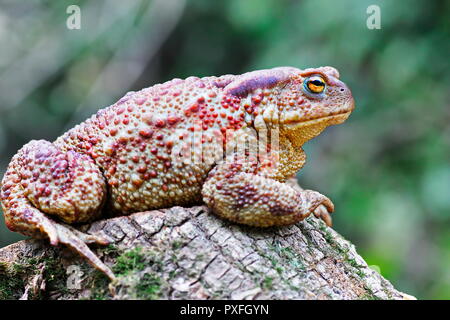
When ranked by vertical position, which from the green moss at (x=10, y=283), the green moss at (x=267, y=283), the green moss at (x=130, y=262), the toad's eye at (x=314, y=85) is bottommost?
the green moss at (x=10, y=283)

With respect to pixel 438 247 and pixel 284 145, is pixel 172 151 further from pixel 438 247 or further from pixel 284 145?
pixel 438 247

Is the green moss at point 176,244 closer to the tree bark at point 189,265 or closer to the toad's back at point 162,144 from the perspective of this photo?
the tree bark at point 189,265

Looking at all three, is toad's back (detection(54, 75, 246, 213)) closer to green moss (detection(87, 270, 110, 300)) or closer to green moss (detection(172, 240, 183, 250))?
green moss (detection(172, 240, 183, 250))

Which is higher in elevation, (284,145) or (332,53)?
(332,53)

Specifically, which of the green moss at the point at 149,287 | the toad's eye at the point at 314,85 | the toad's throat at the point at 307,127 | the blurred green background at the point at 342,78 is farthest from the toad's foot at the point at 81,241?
the blurred green background at the point at 342,78

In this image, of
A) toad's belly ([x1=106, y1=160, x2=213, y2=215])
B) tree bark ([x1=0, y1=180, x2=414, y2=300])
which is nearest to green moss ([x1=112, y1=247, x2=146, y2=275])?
tree bark ([x1=0, y1=180, x2=414, y2=300])
